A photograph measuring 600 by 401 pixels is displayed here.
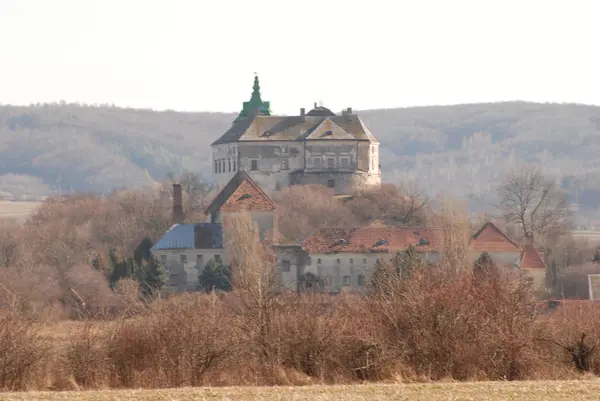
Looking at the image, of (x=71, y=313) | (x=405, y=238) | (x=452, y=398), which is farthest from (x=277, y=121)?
(x=452, y=398)

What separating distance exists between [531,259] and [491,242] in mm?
1919

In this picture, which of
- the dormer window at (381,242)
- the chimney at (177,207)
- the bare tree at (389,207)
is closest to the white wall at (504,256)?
the dormer window at (381,242)

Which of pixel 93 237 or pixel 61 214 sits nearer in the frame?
pixel 93 237

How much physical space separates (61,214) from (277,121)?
43.1 feet

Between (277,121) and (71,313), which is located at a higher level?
(277,121)

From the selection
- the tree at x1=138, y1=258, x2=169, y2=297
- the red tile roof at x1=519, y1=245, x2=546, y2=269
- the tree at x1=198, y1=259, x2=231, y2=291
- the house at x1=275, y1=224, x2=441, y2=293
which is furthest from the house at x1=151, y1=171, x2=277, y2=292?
the red tile roof at x1=519, y1=245, x2=546, y2=269

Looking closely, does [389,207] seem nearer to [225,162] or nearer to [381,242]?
[381,242]

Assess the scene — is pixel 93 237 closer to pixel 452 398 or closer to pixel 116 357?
pixel 116 357

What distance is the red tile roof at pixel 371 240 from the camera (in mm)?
76812

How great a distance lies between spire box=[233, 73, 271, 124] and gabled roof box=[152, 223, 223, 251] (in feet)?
71.0

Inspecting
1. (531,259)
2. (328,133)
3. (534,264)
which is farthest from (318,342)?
(328,133)

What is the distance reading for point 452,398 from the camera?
28812 millimetres

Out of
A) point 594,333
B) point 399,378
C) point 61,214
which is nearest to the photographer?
point 399,378

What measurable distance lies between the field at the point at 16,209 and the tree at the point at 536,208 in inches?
1768
